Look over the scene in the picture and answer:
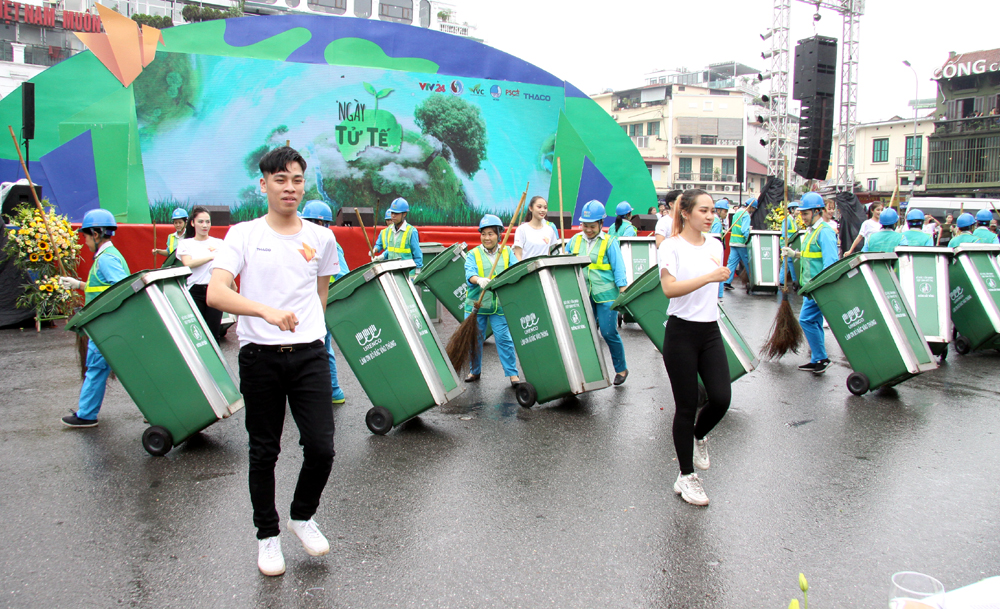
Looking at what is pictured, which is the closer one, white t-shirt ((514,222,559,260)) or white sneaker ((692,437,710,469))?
white sneaker ((692,437,710,469))

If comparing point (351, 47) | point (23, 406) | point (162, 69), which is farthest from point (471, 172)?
point (23, 406)

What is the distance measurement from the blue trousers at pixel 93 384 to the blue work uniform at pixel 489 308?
3.21 meters

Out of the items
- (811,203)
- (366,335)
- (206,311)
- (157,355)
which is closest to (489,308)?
(366,335)

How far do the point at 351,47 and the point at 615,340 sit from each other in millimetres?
13897

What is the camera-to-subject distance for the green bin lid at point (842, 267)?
6.62 m

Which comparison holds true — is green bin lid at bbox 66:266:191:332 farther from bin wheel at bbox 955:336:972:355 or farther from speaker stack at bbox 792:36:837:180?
speaker stack at bbox 792:36:837:180

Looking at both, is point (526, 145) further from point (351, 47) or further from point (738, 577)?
point (738, 577)

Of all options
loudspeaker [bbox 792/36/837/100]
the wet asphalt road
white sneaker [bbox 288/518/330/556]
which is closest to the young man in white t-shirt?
white sneaker [bbox 288/518/330/556]

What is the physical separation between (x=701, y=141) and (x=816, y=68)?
4674 centimetres

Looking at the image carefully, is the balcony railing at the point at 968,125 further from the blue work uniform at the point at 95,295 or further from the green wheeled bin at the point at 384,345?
the blue work uniform at the point at 95,295

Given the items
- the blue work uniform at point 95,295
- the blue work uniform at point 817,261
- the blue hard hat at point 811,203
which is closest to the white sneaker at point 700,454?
the blue work uniform at point 817,261

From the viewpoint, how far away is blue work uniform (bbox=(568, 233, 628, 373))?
23.5ft

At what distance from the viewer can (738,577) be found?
11.0 ft

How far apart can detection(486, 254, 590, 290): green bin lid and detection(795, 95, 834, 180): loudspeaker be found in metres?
14.5
